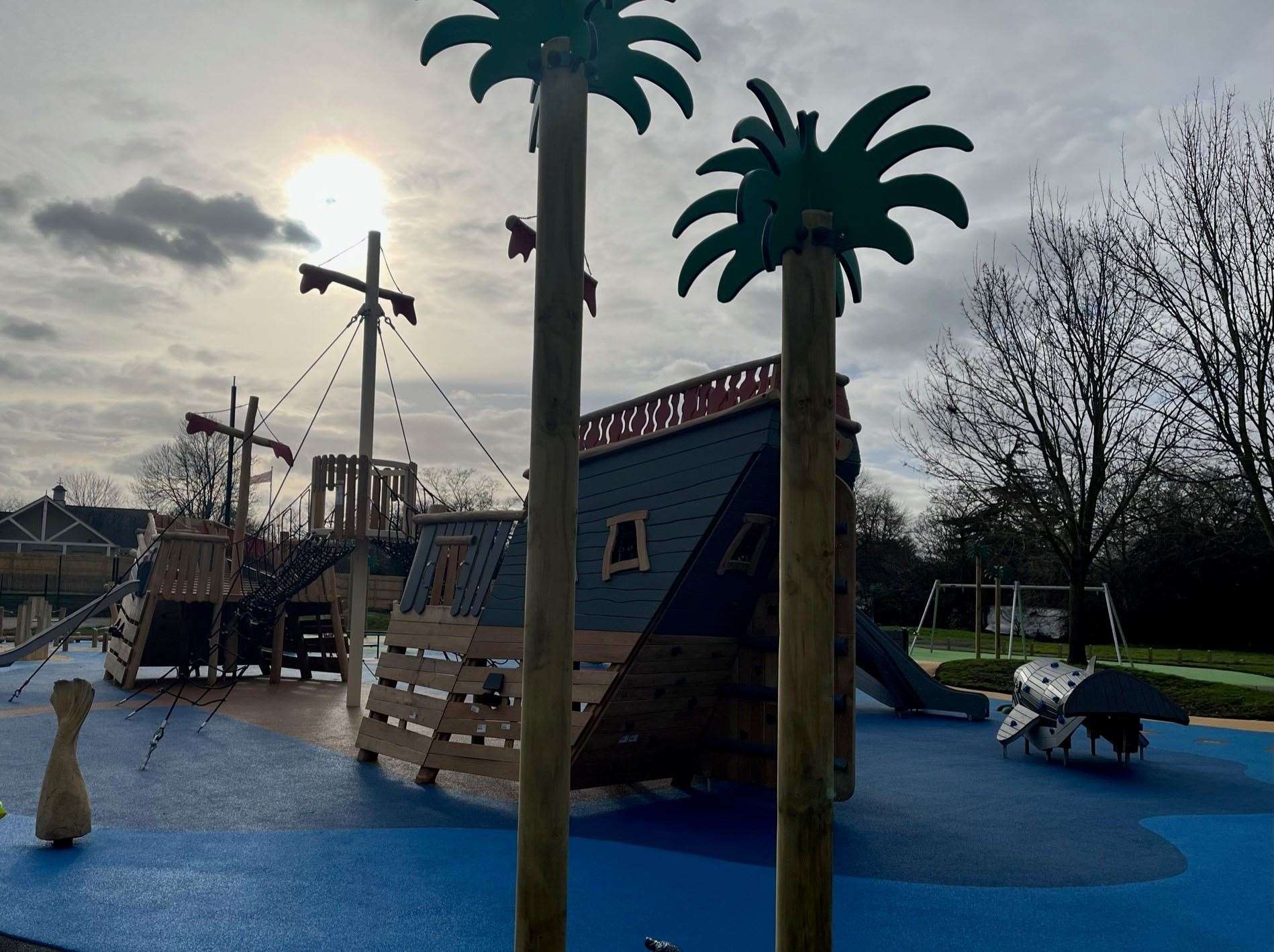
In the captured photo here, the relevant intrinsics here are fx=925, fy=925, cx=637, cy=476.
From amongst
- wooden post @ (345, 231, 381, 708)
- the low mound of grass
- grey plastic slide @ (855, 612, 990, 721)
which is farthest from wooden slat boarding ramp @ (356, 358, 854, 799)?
the low mound of grass

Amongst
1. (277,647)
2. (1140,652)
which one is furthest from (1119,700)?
(1140,652)

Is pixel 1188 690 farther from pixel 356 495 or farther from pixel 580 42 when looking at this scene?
pixel 580 42

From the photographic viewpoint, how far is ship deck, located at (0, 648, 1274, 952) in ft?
17.4

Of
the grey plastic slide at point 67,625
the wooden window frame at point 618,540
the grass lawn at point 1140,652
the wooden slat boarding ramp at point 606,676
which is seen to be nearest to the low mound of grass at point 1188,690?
the grass lawn at point 1140,652

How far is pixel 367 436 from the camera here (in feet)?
46.0

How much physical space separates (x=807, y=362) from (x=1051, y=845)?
6001 mm

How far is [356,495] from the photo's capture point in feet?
45.1

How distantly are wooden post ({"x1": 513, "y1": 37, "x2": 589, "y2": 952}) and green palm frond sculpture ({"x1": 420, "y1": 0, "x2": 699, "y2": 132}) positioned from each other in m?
0.08

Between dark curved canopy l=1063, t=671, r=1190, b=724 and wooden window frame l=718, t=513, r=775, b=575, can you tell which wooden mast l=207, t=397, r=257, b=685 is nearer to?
wooden window frame l=718, t=513, r=775, b=575

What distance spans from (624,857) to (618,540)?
9.47ft

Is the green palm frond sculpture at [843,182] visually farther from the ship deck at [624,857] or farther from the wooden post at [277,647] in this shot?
the wooden post at [277,647]

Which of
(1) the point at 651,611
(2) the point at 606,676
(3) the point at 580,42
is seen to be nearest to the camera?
(3) the point at 580,42

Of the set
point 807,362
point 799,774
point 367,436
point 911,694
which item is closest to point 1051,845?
point 799,774

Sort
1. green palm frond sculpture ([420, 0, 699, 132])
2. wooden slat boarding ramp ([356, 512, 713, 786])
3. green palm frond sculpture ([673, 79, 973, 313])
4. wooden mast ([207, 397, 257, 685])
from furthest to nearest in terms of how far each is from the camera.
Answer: wooden mast ([207, 397, 257, 685])
wooden slat boarding ramp ([356, 512, 713, 786])
green palm frond sculpture ([673, 79, 973, 313])
green palm frond sculpture ([420, 0, 699, 132])
